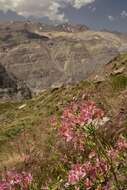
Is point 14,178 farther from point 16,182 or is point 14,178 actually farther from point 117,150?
point 117,150

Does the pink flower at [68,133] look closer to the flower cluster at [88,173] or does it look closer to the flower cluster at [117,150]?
the flower cluster at [88,173]

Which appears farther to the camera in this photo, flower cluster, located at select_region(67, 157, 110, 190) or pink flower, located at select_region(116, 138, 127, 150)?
pink flower, located at select_region(116, 138, 127, 150)

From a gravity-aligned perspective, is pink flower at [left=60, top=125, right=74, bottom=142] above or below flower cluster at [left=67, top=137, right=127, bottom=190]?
above

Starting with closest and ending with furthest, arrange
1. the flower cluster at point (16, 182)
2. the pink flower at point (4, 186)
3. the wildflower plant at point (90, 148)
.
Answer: the wildflower plant at point (90, 148), the pink flower at point (4, 186), the flower cluster at point (16, 182)

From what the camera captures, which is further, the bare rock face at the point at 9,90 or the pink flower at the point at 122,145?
the bare rock face at the point at 9,90

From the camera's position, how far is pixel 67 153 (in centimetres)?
834

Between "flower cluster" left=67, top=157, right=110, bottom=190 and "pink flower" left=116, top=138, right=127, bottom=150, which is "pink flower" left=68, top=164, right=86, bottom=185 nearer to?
"flower cluster" left=67, top=157, right=110, bottom=190

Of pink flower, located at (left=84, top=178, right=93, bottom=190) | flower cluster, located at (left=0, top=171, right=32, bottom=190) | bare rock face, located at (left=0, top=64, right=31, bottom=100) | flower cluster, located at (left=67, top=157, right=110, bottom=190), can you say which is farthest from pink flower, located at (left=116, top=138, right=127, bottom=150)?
bare rock face, located at (left=0, top=64, right=31, bottom=100)

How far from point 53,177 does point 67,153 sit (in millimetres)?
600

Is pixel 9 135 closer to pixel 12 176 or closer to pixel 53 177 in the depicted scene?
pixel 53 177

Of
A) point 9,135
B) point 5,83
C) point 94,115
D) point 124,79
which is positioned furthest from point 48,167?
point 5,83

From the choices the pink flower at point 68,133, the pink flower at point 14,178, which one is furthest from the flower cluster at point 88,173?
the pink flower at point 14,178

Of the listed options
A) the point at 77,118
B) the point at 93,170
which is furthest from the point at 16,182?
the point at 77,118

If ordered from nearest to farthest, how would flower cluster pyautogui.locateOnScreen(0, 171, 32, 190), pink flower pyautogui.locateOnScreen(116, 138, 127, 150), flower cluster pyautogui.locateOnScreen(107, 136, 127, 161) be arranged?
1. flower cluster pyautogui.locateOnScreen(0, 171, 32, 190)
2. flower cluster pyautogui.locateOnScreen(107, 136, 127, 161)
3. pink flower pyautogui.locateOnScreen(116, 138, 127, 150)
